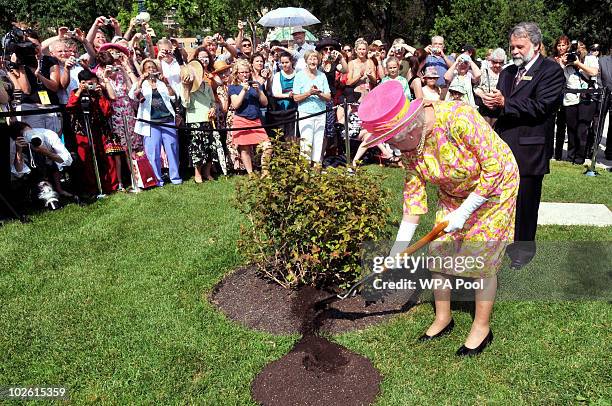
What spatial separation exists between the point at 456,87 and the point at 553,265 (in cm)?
423

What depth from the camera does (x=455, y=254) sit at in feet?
11.9

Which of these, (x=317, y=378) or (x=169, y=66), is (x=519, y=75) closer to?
(x=317, y=378)

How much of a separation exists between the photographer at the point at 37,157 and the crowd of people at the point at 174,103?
0.02 meters

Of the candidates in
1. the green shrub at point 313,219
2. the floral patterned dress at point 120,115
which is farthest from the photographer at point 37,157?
the green shrub at point 313,219

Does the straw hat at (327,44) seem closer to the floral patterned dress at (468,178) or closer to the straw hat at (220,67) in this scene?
the straw hat at (220,67)

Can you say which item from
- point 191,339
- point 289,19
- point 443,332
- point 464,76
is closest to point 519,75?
point 443,332

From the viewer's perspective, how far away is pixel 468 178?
3344mm

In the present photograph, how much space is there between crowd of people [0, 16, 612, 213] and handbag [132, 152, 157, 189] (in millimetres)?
19

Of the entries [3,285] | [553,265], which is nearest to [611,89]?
[553,265]

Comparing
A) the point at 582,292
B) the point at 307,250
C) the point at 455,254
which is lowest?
the point at 582,292

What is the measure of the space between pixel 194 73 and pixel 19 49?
8.10 feet

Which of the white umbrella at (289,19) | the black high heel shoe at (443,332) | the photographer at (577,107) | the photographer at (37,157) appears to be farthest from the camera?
the white umbrella at (289,19)

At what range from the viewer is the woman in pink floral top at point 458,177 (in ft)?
10.4

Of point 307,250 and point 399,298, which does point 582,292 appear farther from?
point 307,250
